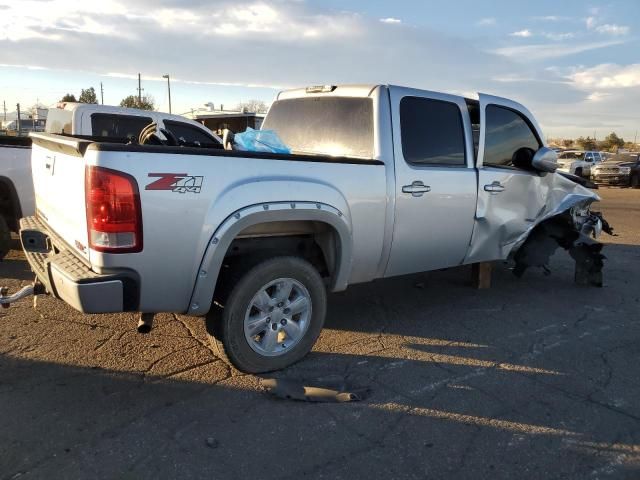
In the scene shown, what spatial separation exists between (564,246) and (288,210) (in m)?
4.14

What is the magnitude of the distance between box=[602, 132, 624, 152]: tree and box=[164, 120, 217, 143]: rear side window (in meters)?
78.4

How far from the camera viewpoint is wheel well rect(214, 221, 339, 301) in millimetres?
3689

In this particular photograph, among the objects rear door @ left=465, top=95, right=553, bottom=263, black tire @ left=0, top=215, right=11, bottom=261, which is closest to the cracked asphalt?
rear door @ left=465, top=95, right=553, bottom=263

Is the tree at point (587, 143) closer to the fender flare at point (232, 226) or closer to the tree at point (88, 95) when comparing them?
the tree at point (88, 95)

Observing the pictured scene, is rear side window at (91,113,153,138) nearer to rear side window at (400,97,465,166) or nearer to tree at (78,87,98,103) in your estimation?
rear side window at (400,97,465,166)

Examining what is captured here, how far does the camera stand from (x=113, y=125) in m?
8.54

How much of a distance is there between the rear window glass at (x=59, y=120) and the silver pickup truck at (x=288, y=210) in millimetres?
4516

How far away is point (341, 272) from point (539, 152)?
9.11 feet

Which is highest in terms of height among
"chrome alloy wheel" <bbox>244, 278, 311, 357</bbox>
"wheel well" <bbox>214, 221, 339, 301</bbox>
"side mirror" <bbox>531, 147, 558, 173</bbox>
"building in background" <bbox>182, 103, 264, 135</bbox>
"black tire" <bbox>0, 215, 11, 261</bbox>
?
"building in background" <bbox>182, 103, 264, 135</bbox>

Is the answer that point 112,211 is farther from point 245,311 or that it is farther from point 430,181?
point 430,181

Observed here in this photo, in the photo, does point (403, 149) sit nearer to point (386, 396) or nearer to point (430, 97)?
point (430, 97)

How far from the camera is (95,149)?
9.87 feet

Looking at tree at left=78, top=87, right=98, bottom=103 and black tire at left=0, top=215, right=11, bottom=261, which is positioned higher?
tree at left=78, top=87, right=98, bottom=103

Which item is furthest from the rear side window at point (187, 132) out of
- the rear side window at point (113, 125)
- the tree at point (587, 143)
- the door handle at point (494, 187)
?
the tree at point (587, 143)
